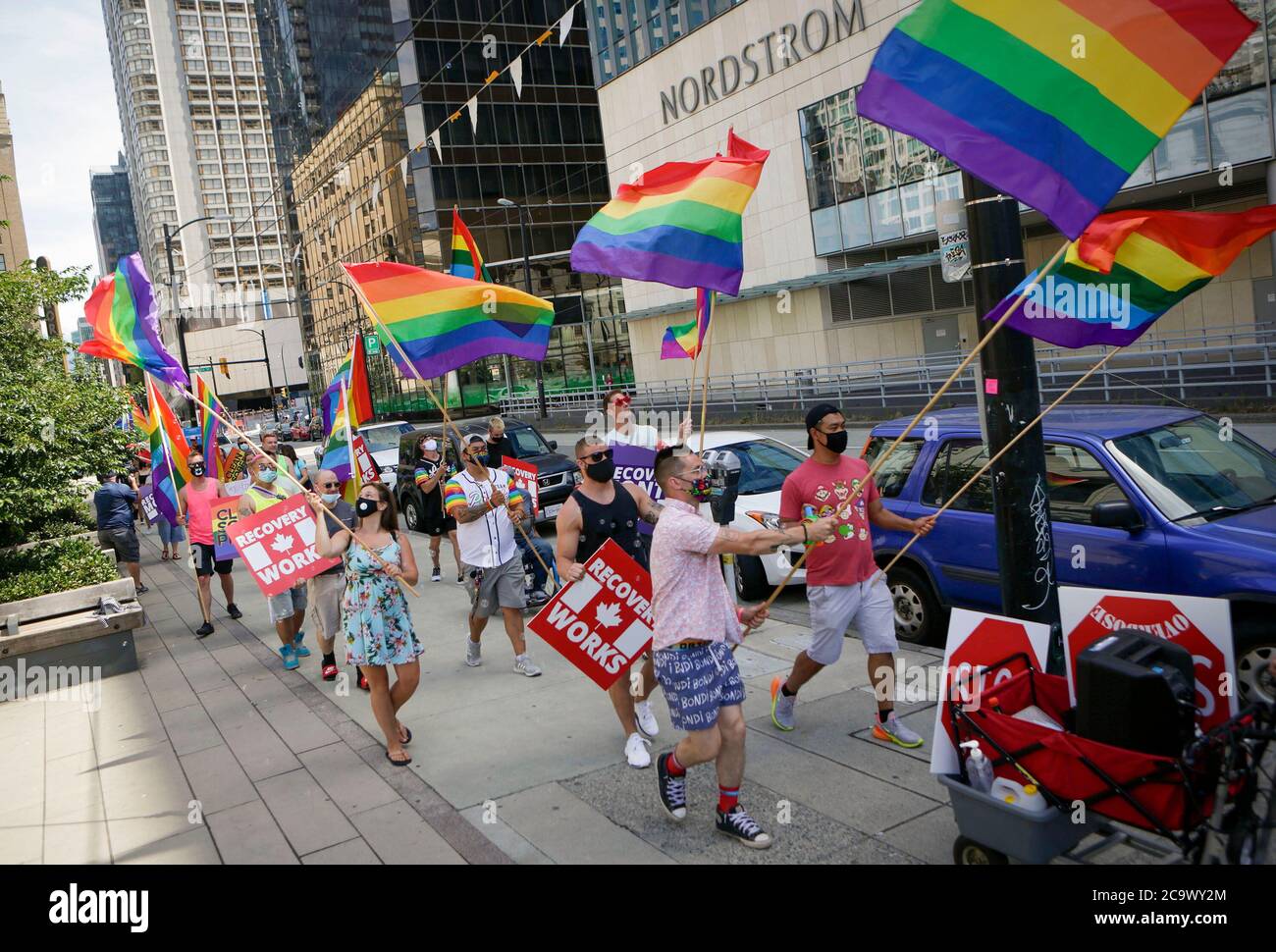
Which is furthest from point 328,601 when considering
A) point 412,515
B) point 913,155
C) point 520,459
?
point 913,155

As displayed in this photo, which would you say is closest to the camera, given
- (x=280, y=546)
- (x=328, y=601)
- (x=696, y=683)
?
(x=696, y=683)

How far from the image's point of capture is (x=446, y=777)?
5660mm

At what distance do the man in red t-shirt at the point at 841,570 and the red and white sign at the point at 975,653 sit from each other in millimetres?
1134

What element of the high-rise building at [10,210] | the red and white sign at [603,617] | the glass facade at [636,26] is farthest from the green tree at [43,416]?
the high-rise building at [10,210]

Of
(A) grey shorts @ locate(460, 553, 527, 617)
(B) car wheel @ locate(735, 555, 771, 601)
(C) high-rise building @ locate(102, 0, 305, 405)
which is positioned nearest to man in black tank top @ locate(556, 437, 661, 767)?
(A) grey shorts @ locate(460, 553, 527, 617)

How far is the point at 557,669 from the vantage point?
303 inches

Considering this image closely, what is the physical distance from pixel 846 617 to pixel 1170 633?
1.86 meters

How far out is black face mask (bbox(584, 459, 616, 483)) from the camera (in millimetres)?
5758

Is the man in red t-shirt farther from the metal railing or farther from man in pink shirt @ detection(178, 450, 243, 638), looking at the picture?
man in pink shirt @ detection(178, 450, 243, 638)

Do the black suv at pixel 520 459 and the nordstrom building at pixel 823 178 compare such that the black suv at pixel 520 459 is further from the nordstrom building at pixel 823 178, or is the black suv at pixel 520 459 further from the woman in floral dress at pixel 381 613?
the nordstrom building at pixel 823 178

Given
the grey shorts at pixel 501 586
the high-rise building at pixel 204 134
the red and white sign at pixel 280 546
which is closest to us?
the grey shorts at pixel 501 586

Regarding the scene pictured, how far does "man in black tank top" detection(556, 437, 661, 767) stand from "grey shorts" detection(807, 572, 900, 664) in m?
0.99

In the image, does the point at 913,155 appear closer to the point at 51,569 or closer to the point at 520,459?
the point at 520,459

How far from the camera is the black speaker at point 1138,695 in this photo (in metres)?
3.31
